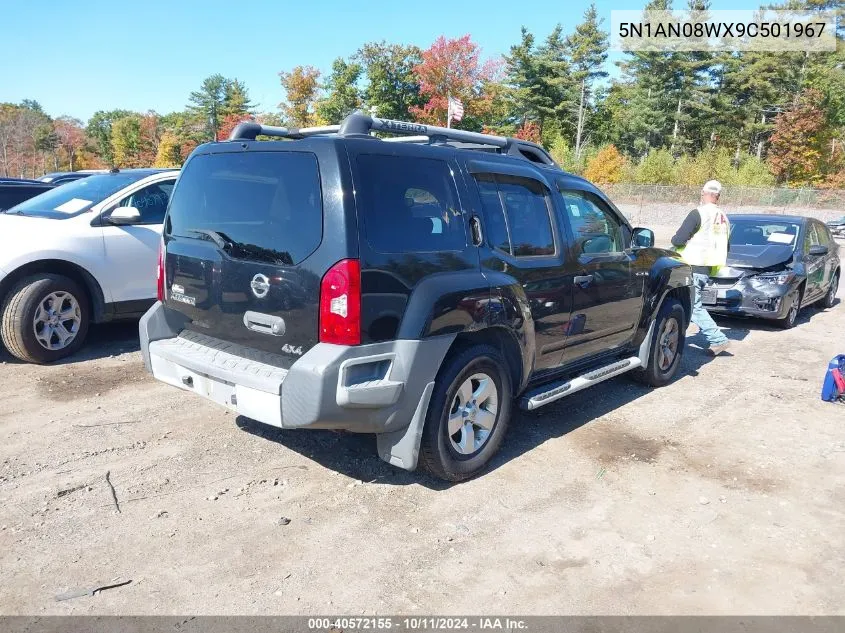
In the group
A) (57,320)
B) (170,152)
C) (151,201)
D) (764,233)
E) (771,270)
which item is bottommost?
(57,320)

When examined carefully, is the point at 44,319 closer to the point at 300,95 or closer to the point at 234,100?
the point at 300,95

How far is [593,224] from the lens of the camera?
198 inches

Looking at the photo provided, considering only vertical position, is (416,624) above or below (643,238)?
below

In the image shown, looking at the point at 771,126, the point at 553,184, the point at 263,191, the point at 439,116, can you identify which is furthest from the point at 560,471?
the point at 771,126

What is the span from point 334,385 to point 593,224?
2.79 meters

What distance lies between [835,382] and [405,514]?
14.4ft

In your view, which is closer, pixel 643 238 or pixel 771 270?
pixel 643 238

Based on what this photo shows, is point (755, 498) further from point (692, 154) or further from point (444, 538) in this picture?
point (692, 154)

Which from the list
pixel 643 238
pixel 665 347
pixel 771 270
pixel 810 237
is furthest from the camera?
pixel 810 237

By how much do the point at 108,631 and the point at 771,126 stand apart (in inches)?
2281

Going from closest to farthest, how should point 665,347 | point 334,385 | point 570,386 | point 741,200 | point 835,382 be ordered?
point 334,385
point 570,386
point 835,382
point 665,347
point 741,200

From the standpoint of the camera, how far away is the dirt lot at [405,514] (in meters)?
2.92

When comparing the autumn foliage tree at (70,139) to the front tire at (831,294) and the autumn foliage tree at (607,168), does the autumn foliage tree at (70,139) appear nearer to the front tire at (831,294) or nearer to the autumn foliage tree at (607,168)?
the autumn foliage tree at (607,168)

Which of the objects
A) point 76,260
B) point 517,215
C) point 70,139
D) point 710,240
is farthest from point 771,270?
point 70,139
